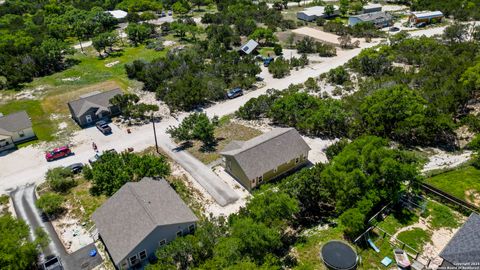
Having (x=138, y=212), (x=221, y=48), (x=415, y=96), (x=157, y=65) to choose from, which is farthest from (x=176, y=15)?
(x=138, y=212)

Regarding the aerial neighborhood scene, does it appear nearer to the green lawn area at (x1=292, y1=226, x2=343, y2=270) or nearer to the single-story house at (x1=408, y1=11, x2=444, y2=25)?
the green lawn area at (x1=292, y1=226, x2=343, y2=270)

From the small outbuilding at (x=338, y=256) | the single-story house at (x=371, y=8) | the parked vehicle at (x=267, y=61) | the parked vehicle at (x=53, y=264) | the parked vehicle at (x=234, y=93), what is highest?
the single-story house at (x=371, y=8)

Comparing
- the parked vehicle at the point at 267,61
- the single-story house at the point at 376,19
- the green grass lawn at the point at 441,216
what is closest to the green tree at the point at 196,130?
the green grass lawn at the point at 441,216

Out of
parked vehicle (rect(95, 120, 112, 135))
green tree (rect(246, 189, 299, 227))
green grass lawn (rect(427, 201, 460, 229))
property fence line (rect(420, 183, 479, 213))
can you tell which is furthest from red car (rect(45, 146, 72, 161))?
green grass lawn (rect(427, 201, 460, 229))

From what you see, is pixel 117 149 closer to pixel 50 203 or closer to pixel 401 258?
pixel 50 203

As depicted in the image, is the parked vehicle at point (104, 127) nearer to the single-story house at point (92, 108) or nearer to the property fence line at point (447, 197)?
the single-story house at point (92, 108)

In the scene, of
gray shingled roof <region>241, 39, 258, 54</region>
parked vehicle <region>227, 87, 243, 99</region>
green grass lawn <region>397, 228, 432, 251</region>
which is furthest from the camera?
gray shingled roof <region>241, 39, 258, 54</region>
